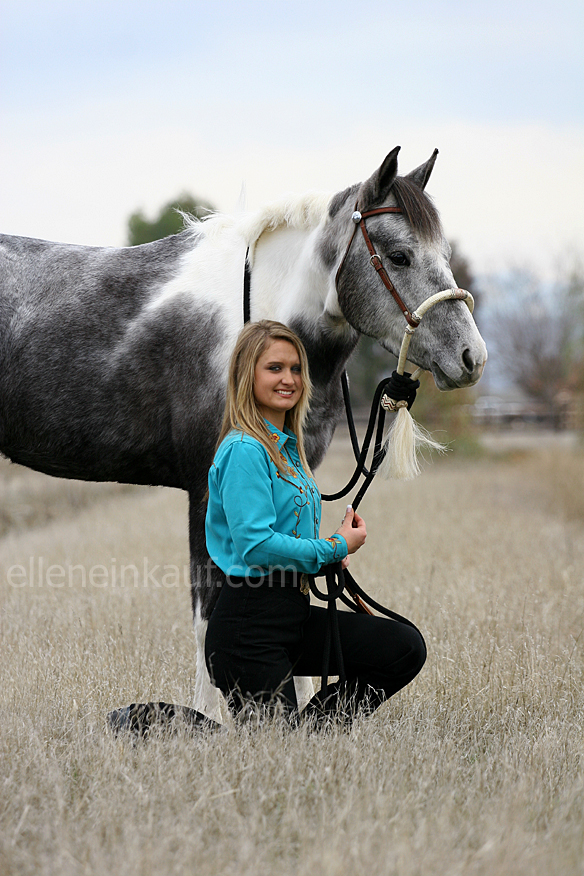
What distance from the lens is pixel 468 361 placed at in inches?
119

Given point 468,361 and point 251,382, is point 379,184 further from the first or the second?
point 251,382

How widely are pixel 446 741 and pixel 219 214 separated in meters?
2.44

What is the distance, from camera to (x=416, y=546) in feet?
26.6

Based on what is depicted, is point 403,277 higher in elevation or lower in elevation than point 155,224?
lower

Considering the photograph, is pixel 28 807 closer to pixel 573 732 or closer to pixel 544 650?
pixel 573 732

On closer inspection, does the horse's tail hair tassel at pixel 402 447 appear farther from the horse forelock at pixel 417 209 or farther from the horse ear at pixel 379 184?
the horse ear at pixel 379 184

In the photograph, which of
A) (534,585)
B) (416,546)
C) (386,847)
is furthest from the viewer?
(416,546)

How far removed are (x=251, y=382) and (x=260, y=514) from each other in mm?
472

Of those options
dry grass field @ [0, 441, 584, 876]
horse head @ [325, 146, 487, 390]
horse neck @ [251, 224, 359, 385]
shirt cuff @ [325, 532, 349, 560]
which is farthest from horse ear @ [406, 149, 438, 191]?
dry grass field @ [0, 441, 584, 876]

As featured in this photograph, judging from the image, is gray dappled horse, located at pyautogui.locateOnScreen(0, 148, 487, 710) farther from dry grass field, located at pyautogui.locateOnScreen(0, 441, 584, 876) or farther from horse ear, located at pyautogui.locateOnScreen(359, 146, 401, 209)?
dry grass field, located at pyautogui.locateOnScreen(0, 441, 584, 876)

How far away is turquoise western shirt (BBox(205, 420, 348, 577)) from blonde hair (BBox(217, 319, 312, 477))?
3 cm

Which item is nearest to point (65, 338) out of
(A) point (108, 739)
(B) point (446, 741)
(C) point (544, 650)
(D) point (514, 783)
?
(A) point (108, 739)

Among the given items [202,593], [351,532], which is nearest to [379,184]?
[351,532]

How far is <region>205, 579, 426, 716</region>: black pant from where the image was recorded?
2.85 meters
